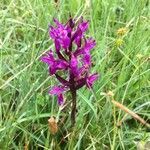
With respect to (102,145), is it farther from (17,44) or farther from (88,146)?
(17,44)

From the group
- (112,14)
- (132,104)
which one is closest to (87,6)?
(112,14)

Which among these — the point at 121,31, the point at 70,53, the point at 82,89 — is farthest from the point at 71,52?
the point at 121,31

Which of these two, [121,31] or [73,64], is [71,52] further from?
[121,31]

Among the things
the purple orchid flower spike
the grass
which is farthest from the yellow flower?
the purple orchid flower spike

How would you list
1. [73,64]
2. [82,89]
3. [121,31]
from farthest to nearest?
1. [121,31]
2. [82,89]
3. [73,64]

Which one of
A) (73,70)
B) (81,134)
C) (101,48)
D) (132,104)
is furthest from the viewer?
(101,48)

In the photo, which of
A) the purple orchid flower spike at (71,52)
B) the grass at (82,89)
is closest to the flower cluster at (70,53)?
the purple orchid flower spike at (71,52)

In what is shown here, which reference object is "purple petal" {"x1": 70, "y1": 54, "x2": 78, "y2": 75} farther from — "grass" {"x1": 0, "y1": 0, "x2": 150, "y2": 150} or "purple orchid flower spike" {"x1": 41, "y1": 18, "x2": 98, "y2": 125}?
"grass" {"x1": 0, "y1": 0, "x2": 150, "y2": 150}

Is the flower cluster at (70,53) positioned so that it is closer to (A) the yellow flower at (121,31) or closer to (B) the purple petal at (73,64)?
(B) the purple petal at (73,64)
